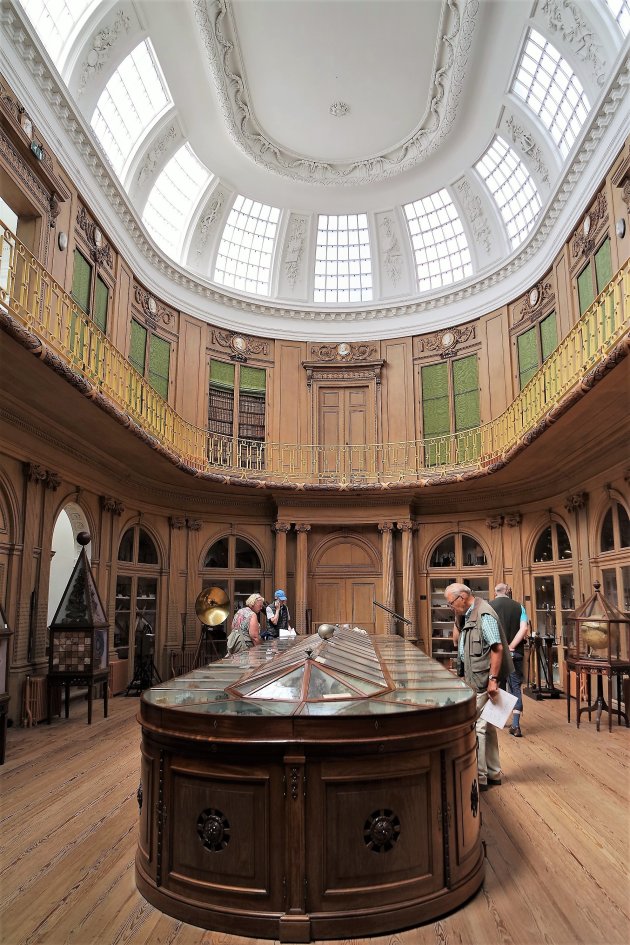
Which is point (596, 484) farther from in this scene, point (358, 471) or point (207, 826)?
point (207, 826)

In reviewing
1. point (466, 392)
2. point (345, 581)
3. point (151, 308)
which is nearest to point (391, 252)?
point (466, 392)

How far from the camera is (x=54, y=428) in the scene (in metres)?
8.69

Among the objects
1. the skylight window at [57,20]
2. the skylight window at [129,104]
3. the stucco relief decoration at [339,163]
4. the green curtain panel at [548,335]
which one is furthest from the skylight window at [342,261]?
the skylight window at [57,20]

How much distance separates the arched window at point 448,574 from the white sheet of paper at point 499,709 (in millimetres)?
8707

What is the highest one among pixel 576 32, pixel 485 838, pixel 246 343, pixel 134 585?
pixel 576 32

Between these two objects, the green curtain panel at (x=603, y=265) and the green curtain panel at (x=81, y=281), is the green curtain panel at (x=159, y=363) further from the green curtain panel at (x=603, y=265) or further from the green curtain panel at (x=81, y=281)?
the green curtain panel at (x=603, y=265)

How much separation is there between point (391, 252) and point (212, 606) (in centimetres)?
958

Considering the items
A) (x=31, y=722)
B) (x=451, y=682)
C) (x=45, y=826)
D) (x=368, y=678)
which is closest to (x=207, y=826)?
(x=368, y=678)

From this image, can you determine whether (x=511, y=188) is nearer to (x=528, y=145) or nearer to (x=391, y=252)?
(x=528, y=145)

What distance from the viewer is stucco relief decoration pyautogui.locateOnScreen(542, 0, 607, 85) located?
952cm

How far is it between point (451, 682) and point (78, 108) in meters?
9.21

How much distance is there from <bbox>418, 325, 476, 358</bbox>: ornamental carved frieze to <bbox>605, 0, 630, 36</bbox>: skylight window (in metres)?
6.19

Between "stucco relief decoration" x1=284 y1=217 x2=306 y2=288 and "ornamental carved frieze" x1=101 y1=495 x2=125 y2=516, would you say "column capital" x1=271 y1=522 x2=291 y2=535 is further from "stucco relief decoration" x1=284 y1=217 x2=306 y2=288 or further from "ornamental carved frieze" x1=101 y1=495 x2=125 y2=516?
"stucco relief decoration" x1=284 y1=217 x2=306 y2=288

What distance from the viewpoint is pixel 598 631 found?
7.81 meters
